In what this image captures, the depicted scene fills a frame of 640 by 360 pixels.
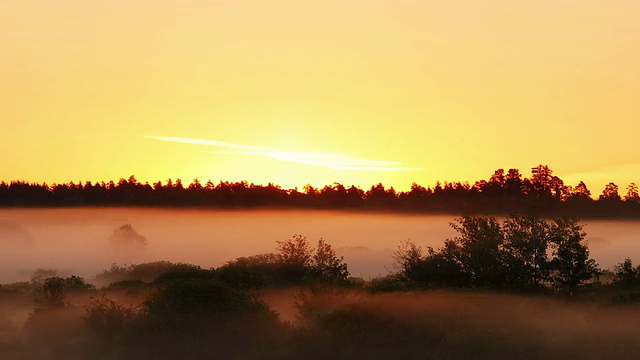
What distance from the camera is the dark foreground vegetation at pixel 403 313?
69812 mm

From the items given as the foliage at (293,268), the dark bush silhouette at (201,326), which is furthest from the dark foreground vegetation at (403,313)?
the foliage at (293,268)

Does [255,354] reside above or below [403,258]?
below

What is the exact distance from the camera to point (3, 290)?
110m

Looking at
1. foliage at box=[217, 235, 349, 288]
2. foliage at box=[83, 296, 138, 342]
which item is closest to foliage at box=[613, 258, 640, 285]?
foliage at box=[217, 235, 349, 288]

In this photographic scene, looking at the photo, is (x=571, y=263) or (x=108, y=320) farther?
(x=571, y=263)

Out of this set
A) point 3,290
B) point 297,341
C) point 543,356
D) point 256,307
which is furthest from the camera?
point 3,290

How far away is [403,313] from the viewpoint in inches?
2953

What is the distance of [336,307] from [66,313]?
25.1 m

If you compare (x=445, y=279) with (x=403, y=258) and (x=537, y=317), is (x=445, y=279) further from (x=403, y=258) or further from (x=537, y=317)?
(x=537, y=317)

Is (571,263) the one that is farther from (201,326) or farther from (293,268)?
(201,326)

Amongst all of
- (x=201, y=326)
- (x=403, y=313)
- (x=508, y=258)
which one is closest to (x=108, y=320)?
(x=201, y=326)

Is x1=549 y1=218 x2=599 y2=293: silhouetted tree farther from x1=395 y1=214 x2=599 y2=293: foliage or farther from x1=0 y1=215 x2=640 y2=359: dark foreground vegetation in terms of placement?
x1=0 y1=215 x2=640 y2=359: dark foreground vegetation

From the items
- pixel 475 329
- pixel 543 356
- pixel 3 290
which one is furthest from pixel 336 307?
pixel 3 290

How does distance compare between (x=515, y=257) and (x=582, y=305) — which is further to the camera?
(x=515, y=257)
